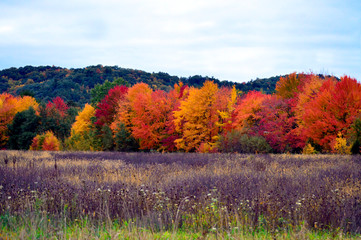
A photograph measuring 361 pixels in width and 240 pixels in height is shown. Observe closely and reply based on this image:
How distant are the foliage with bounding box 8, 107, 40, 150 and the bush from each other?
37822 millimetres

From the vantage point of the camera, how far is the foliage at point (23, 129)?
5278 centimetres

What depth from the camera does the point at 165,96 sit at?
39.6 m

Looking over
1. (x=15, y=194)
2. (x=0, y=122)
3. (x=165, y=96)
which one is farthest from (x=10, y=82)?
(x=15, y=194)

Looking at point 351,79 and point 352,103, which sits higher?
point 351,79

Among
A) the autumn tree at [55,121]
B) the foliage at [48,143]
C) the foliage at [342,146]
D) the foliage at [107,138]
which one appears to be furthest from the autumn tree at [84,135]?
the foliage at [342,146]

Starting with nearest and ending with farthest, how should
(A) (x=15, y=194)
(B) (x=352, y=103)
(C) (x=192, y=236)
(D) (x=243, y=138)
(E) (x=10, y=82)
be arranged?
1. (C) (x=192, y=236)
2. (A) (x=15, y=194)
3. (B) (x=352, y=103)
4. (D) (x=243, y=138)
5. (E) (x=10, y=82)

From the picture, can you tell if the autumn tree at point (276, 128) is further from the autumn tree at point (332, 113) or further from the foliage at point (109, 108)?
the foliage at point (109, 108)

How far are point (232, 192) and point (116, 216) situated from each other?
285 centimetres

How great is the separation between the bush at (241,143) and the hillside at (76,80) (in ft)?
229

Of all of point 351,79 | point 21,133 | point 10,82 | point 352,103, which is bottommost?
point 21,133

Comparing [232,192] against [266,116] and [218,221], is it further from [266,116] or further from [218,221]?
[266,116]

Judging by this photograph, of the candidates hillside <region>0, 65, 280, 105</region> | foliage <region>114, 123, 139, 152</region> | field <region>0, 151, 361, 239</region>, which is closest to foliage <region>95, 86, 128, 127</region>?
foliage <region>114, 123, 139, 152</region>

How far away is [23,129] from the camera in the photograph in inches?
2093

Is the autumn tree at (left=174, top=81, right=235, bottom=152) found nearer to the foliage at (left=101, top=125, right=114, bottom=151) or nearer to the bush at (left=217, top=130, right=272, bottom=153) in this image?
the bush at (left=217, top=130, right=272, bottom=153)
